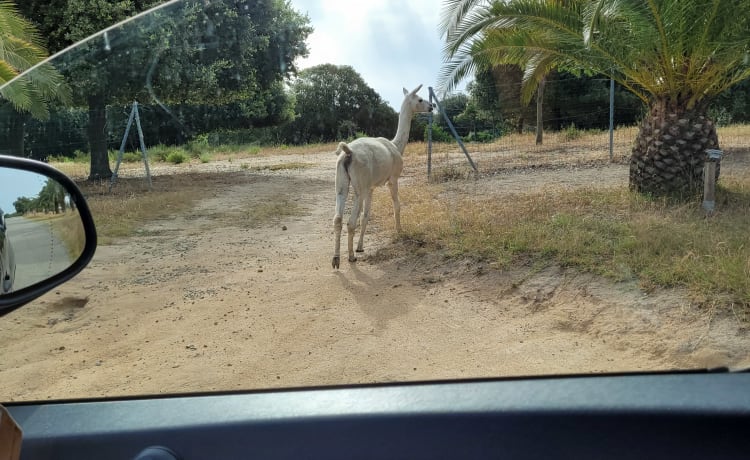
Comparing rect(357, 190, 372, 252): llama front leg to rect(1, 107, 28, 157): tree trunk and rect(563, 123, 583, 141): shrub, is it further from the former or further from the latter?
rect(1, 107, 28, 157): tree trunk

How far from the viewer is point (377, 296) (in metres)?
2.39

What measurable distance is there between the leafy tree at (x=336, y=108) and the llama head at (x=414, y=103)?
0.28 ft


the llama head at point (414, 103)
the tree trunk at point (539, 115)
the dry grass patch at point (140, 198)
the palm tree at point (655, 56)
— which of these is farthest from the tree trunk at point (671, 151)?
the dry grass patch at point (140, 198)

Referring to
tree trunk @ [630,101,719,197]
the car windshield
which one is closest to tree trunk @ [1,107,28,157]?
the car windshield

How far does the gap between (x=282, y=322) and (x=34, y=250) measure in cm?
82

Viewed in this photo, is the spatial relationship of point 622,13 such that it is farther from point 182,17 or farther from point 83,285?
point 83,285

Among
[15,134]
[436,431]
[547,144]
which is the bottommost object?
[436,431]

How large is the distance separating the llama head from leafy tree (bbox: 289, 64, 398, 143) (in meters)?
0.08

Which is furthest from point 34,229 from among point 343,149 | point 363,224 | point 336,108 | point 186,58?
point 363,224

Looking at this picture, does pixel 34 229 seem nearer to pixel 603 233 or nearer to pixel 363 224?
pixel 603 233

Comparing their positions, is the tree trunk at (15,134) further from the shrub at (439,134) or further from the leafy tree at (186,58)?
the shrub at (439,134)

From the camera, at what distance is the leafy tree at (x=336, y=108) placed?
2047mm

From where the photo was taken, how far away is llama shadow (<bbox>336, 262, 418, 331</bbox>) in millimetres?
2146

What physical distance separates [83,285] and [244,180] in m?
0.85
